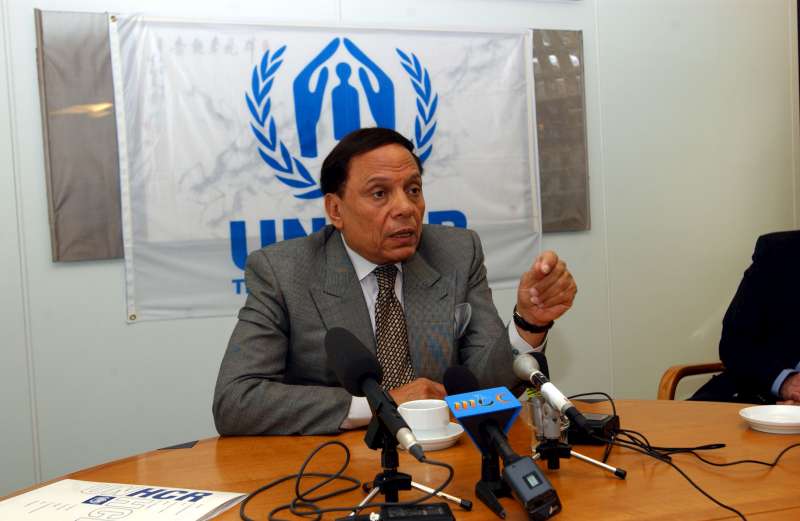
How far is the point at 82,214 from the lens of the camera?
305cm

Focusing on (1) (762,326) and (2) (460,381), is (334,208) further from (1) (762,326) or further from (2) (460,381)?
(1) (762,326)

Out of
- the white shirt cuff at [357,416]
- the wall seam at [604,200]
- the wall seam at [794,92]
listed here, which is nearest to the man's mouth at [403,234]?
the white shirt cuff at [357,416]

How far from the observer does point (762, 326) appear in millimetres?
2678

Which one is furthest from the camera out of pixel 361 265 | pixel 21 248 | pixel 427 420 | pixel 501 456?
pixel 21 248

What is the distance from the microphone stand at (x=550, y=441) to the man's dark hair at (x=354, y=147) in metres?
1.22

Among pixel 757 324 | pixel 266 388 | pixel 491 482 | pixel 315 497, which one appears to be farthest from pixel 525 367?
pixel 757 324

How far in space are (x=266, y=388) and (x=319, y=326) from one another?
34 cm

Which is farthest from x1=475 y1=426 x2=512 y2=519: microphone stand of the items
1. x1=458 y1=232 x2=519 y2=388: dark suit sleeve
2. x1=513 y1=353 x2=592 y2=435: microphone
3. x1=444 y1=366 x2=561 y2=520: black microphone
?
x1=458 y1=232 x2=519 y2=388: dark suit sleeve

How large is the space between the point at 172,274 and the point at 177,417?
0.66 meters

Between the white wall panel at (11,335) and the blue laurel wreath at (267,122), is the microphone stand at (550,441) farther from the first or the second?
the white wall panel at (11,335)

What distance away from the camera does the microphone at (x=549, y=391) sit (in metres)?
1.11

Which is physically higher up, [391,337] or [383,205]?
[383,205]

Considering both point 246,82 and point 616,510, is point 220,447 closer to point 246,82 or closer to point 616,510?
point 616,510

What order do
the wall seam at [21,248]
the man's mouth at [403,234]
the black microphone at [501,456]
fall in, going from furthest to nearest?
the wall seam at [21,248] → the man's mouth at [403,234] → the black microphone at [501,456]
